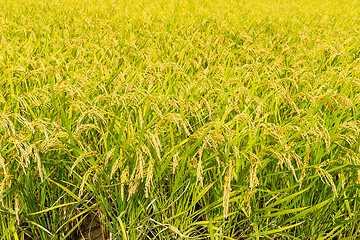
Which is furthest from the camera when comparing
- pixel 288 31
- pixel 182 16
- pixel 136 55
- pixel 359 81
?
pixel 182 16

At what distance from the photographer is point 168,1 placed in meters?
8.17

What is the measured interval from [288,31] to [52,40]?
347cm

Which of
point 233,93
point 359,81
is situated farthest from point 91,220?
point 359,81

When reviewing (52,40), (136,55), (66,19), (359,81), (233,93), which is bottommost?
(66,19)

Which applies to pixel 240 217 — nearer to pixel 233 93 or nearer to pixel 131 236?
pixel 131 236

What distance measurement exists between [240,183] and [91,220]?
0.94 m

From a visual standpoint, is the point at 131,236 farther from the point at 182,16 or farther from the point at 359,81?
the point at 182,16

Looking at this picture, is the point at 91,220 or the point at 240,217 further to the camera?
the point at 91,220

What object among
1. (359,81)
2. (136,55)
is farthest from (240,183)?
(136,55)

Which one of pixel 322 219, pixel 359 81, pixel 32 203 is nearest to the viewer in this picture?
pixel 32 203

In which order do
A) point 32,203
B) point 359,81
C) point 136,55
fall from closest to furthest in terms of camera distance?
point 32,203 → point 359,81 → point 136,55

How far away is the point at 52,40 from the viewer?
3447 mm

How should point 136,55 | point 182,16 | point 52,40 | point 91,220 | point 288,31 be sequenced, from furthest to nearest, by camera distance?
point 182,16, point 288,31, point 52,40, point 136,55, point 91,220

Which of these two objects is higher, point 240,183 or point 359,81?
point 359,81
